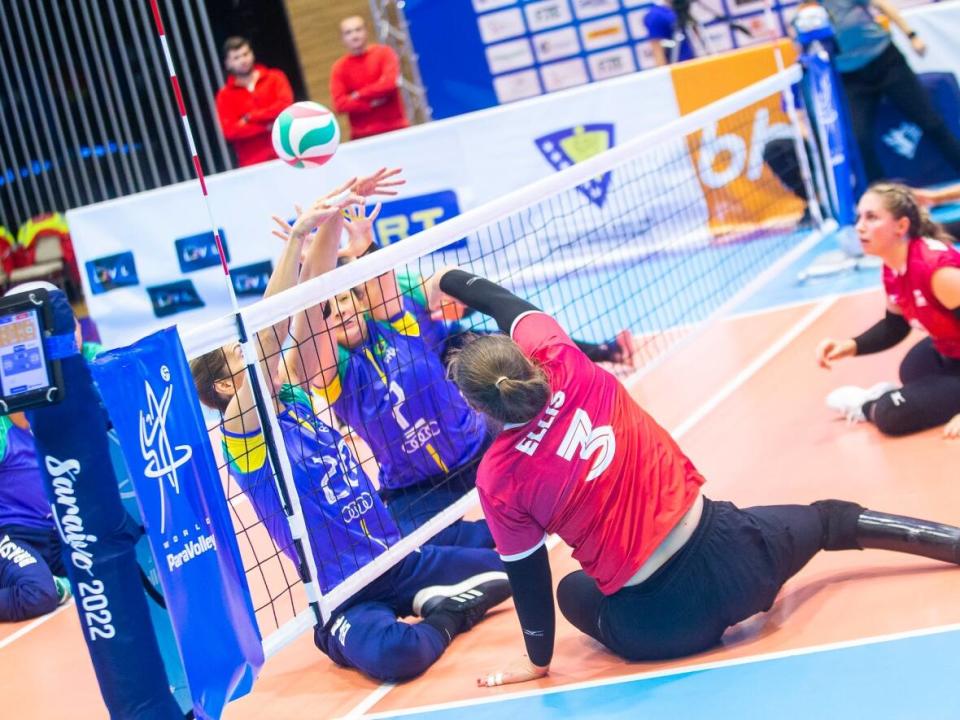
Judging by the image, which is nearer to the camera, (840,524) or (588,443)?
(588,443)

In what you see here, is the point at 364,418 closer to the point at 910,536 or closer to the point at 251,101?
the point at 910,536

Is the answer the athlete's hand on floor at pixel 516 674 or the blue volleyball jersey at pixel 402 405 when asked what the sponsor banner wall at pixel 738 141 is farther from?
the athlete's hand on floor at pixel 516 674

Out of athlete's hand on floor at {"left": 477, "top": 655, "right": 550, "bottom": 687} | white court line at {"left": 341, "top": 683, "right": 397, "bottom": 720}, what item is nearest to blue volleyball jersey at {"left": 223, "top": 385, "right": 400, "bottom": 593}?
white court line at {"left": 341, "top": 683, "right": 397, "bottom": 720}

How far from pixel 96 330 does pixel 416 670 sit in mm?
8027

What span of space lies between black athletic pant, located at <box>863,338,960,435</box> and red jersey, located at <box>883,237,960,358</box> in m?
0.11

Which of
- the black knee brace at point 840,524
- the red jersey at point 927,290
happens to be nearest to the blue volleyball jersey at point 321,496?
the black knee brace at point 840,524

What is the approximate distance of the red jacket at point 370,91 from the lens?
35.9 feet

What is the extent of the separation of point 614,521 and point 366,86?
8091mm

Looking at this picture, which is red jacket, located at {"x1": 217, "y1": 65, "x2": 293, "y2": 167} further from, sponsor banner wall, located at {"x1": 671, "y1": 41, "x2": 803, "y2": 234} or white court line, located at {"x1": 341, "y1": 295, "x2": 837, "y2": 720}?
white court line, located at {"x1": 341, "y1": 295, "x2": 837, "y2": 720}

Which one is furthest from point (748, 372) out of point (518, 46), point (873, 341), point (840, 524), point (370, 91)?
point (518, 46)

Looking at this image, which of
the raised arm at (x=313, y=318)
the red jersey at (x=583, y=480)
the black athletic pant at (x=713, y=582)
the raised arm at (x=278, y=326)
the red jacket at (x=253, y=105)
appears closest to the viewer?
the red jersey at (x=583, y=480)

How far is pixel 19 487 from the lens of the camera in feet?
19.8

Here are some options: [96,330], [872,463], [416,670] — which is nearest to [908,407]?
[872,463]

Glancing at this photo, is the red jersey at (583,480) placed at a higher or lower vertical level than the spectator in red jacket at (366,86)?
lower
